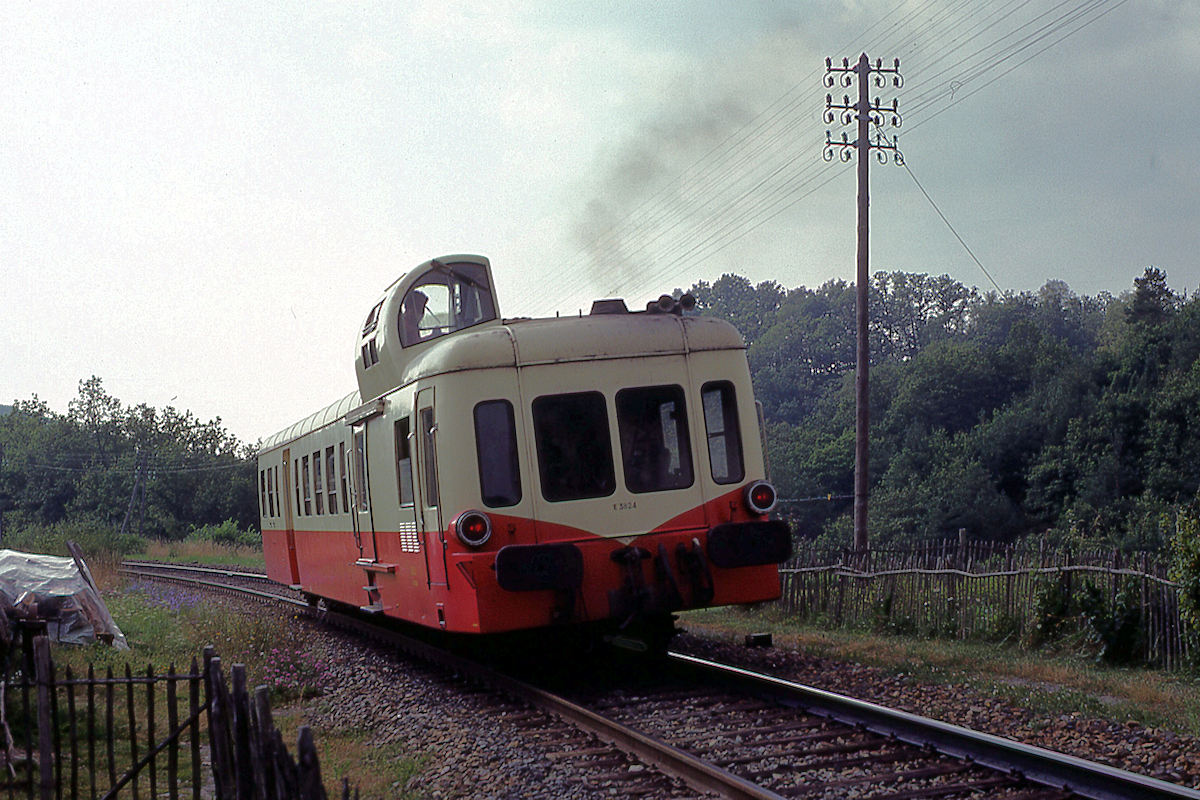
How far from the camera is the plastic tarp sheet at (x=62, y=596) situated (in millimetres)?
12938

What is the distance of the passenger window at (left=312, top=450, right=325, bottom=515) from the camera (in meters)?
15.6

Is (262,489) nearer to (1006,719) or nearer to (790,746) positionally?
(790,746)

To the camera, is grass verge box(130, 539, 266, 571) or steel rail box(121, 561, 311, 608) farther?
grass verge box(130, 539, 266, 571)

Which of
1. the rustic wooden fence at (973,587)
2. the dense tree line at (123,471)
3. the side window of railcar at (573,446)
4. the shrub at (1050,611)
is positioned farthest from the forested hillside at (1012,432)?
the dense tree line at (123,471)

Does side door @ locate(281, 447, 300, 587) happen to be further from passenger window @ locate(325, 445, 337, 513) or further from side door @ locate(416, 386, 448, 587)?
side door @ locate(416, 386, 448, 587)

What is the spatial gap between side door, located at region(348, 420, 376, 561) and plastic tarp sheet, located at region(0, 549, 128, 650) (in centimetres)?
315

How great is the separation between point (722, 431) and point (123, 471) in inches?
2776

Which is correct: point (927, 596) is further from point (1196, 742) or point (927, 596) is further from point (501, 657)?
point (1196, 742)

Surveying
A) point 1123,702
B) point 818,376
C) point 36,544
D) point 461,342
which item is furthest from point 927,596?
point 818,376

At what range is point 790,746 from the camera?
7.30 m

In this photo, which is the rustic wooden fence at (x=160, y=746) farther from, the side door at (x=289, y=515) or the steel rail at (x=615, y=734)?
the side door at (x=289, y=515)

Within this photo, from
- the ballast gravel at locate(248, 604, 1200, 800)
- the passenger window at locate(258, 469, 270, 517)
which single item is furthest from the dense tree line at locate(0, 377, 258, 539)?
the ballast gravel at locate(248, 604, 1200, 800)

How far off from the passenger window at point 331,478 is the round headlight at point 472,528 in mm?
5432

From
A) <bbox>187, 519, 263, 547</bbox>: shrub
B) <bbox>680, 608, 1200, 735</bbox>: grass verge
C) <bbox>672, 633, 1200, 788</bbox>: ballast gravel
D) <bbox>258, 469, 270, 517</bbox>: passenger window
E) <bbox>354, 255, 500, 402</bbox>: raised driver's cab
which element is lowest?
<bbox>680, 608, 1200, 735</bbox>: grass verge
